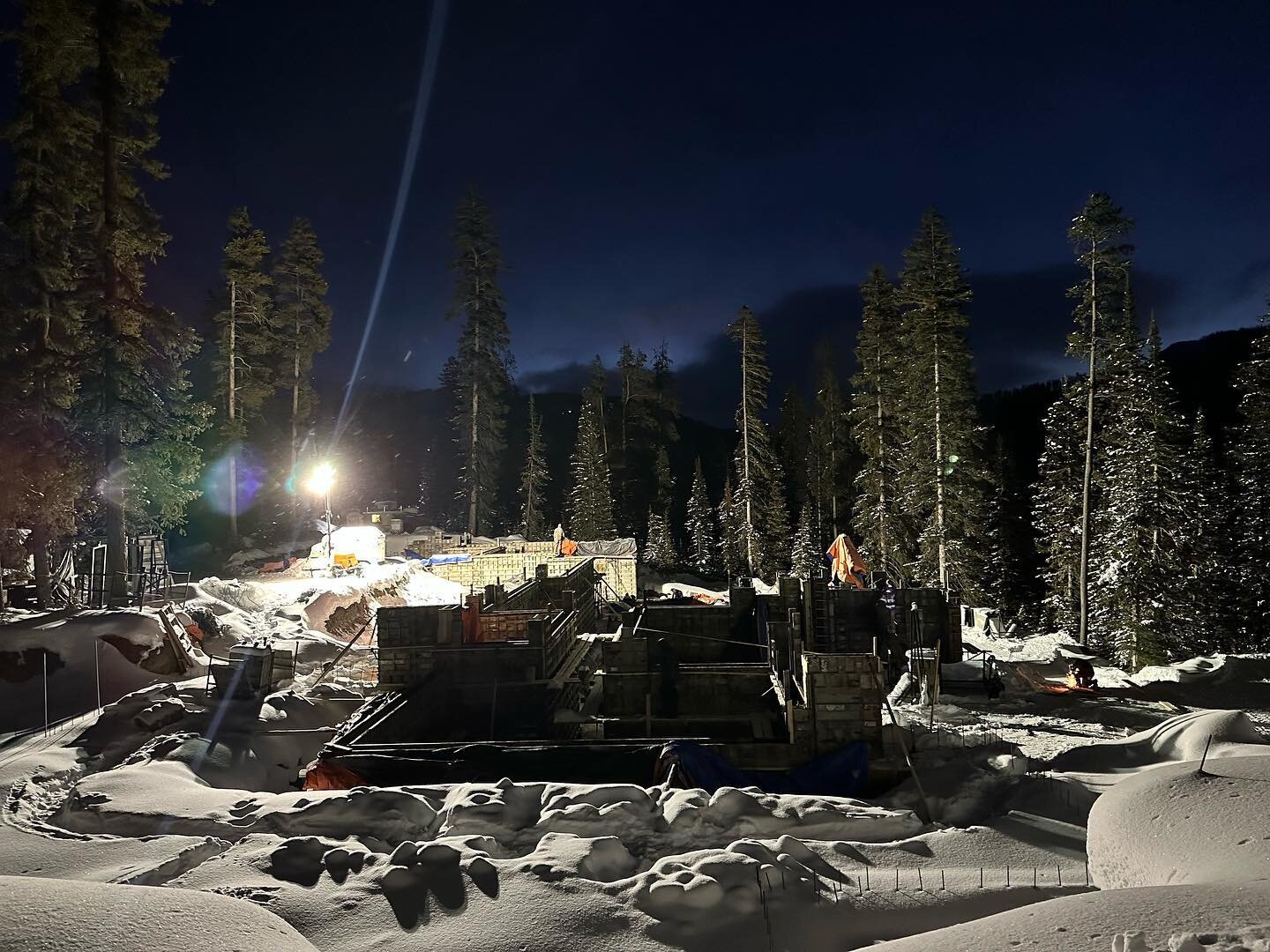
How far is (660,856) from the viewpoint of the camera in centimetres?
600

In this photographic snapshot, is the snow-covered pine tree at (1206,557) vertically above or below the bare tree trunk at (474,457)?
below

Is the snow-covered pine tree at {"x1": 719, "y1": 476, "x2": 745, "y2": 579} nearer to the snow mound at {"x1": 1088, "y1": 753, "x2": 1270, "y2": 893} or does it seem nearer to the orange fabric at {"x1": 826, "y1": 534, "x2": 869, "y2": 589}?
the orange fabric at {"x1": 826, "y1": 534, "x2": 869, "y2": 589}

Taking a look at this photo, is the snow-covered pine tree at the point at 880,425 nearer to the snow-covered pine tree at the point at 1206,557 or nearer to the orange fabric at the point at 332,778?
the snow-covered pine tree at the point at 1206,557

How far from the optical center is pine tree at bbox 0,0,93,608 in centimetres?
1569

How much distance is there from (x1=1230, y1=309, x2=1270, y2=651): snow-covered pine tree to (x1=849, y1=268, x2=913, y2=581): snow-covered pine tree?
1194 centimetres

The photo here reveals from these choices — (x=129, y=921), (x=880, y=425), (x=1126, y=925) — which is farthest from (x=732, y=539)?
(x=129, y=921)

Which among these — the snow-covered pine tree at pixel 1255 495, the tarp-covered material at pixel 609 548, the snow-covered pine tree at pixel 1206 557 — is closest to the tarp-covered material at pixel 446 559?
the tarp-covered material at pixel 609 548

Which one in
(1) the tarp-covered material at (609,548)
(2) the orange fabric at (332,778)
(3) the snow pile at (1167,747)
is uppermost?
(1) the tarp-covered material at (609,548)

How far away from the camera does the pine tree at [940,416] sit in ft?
91.5

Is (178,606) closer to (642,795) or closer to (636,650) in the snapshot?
(636,650)

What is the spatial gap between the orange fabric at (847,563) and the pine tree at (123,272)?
19.1m

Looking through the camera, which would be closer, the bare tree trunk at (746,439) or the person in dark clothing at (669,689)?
the person in dark clothing at (669,689)

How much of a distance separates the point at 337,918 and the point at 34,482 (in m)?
16.9

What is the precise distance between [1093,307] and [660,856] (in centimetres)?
2564
